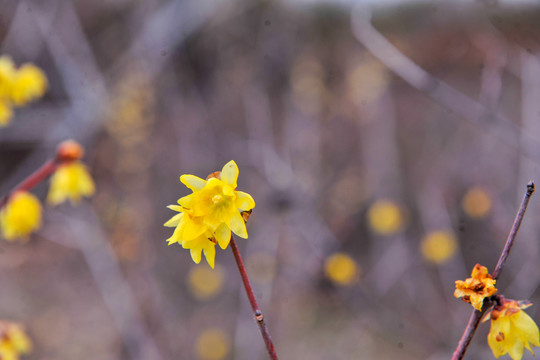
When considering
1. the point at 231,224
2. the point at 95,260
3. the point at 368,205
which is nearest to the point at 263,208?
the point at 368,205

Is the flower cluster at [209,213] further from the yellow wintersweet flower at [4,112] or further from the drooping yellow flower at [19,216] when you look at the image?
the yellow wintersweet flower at [4,112]

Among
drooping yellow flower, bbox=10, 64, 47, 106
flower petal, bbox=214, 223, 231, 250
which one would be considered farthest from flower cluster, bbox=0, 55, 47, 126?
flower petal, bbox=214, 223, 231, 250

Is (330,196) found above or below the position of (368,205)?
above

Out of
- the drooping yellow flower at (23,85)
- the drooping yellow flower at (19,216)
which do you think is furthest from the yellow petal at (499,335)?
the drooping yellow flower at (23,85)

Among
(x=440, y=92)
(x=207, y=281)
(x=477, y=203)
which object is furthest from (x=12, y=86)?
(x=477, y=203)

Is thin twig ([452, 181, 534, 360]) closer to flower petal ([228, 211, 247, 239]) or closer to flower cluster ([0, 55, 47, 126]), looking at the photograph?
flower petal ([228, 211, 247, 239])

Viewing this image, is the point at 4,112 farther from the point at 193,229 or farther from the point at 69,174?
the point at 193,229

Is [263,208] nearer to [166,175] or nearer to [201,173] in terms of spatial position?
[201,173]
